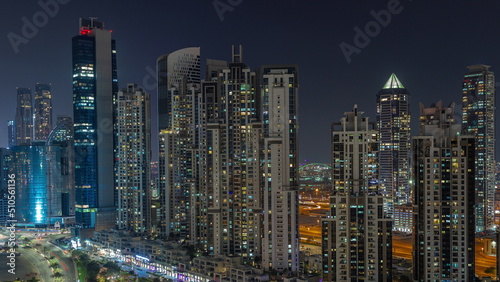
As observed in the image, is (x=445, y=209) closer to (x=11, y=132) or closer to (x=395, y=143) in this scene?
(x=395, y=143)

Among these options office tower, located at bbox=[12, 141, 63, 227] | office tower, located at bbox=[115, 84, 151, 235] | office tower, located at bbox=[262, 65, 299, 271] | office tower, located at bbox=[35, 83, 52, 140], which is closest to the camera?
office tower, located at bbox=[262, 65, 299, 271]

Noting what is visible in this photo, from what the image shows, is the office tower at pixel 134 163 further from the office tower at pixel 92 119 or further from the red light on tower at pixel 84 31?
the red light on tower at pixel 84 31

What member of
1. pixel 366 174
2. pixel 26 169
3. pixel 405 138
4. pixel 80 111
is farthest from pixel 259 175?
pixel 26 169

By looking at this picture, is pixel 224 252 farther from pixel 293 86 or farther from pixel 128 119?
pixel 128 119

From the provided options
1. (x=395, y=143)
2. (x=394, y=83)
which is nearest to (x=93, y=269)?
(x=395, y=143)

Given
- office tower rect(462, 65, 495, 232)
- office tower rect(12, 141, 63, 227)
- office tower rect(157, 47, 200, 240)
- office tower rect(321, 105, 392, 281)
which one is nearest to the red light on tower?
office tower rect(157, 47, 200, 240)

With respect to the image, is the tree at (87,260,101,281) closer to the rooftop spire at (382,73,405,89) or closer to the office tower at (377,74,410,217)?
the office tower at (377,74,410,217)
